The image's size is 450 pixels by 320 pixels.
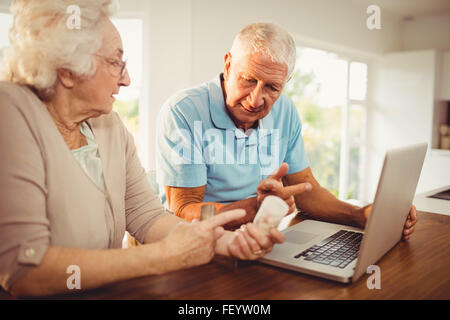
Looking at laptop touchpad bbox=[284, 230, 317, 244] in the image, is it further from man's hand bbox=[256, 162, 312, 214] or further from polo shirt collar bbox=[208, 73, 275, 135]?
polo shirt collar bbox=[208, 73, 275, 135]

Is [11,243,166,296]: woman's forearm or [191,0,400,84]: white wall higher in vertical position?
[191,0,400,84]: white wall

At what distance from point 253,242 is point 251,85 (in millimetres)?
779

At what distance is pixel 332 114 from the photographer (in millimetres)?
5195

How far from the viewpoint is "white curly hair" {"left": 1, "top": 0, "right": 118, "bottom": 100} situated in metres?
0.94

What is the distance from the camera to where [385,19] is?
217 inches

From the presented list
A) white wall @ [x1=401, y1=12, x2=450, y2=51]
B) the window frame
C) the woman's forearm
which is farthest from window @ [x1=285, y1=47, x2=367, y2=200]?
the woman's forearm

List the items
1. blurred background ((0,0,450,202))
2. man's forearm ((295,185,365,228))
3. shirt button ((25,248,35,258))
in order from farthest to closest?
blurred background ((0,0,450,202)) → man's forearm ((295,185,365,228)) → shirt button ((25,248,35,258))

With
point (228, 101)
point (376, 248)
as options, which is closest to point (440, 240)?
point (376, 248)

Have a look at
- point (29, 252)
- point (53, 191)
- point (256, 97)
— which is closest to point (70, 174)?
point (53, 191)

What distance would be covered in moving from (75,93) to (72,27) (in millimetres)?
171

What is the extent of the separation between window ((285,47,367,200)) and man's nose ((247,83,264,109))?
10.4 feet

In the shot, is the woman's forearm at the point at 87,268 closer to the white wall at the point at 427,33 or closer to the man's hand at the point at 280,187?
the man's hand at the point at 280,187

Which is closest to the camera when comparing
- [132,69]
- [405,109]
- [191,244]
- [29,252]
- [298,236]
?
[29,252]

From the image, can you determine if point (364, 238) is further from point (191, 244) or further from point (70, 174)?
point (70, 174)
